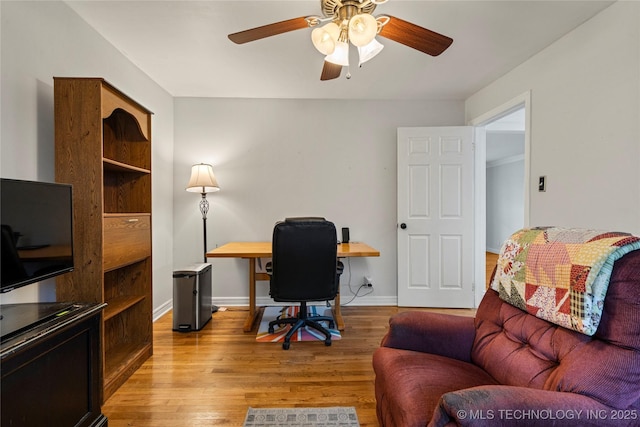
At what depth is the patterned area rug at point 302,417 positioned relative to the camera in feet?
5.00

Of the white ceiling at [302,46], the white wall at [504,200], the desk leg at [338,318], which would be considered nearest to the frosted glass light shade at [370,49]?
the white ceiling at [302,46]

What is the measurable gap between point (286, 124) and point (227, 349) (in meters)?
2.39

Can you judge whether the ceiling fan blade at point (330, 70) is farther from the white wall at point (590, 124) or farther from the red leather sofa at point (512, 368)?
the white wall at point (590, 124)

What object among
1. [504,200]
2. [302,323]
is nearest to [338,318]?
[302,323]

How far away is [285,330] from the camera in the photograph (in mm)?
2713

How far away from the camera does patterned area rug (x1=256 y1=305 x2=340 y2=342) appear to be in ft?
8.34

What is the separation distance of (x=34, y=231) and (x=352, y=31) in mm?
1675

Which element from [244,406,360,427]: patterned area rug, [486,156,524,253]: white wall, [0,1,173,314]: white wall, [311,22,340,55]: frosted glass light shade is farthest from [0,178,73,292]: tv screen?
[486,156,524,253]: white wall

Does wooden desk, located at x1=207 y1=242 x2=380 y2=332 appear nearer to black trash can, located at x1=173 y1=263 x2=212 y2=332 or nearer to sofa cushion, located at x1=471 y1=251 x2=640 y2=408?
black trash can, located at x1=173 y1=263 x2=212 y2=332

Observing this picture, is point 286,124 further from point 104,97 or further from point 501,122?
point 501,122

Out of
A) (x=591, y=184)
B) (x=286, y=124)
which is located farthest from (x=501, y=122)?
(x=286, y=124)

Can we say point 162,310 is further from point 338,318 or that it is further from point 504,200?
point 504,200

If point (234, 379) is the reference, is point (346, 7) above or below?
above

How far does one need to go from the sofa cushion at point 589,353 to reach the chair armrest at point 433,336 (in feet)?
0.47
